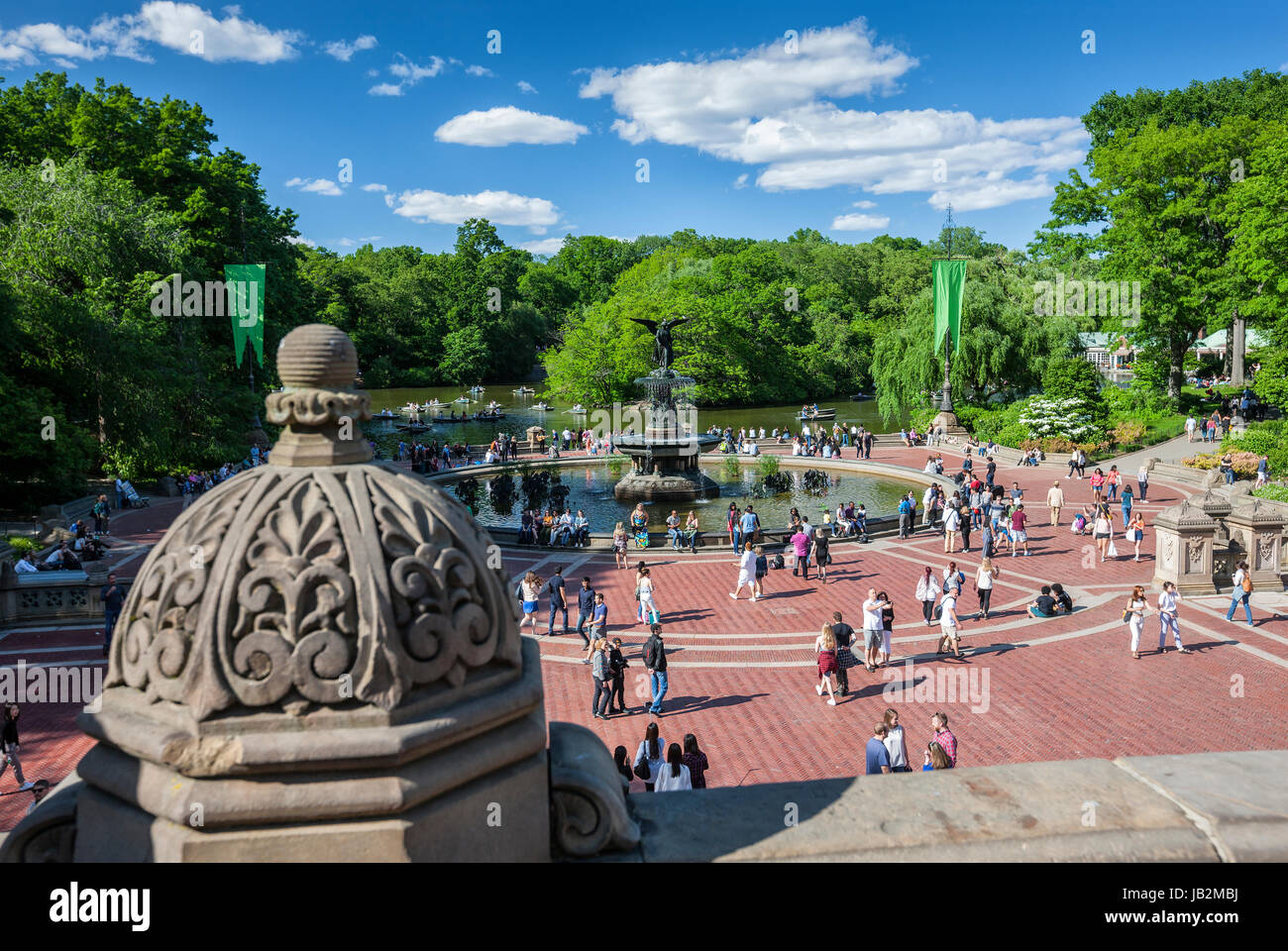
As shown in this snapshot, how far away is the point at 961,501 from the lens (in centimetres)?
2483

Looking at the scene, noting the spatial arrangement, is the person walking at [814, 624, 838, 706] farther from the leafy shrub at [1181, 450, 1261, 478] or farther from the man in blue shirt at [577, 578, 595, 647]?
the leafy shrub at [1181, 450, 1261, 478]

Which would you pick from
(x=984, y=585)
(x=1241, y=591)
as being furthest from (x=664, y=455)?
(x=1241, y=591)

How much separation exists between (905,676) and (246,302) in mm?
32256

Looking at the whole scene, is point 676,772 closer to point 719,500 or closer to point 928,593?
point 928,593

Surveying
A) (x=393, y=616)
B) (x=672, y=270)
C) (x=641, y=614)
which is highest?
(x=672, y=270)

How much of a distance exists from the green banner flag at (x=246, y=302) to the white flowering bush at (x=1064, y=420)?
110 ft

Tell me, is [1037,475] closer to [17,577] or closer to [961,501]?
[961,501]

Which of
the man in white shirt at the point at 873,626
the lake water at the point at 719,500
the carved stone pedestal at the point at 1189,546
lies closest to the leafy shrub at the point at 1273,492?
the lake water at the point at 719,500

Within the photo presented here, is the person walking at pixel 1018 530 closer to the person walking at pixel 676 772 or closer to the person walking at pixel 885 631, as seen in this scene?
the person walking at pixel 885 631

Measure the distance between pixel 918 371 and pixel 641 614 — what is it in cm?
3520

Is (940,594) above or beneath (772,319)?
beneath

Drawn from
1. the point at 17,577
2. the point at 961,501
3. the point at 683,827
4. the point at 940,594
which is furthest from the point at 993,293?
the point at 683,827

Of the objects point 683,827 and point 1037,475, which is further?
point 1037,475

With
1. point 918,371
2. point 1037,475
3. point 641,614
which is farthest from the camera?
point 918,371
